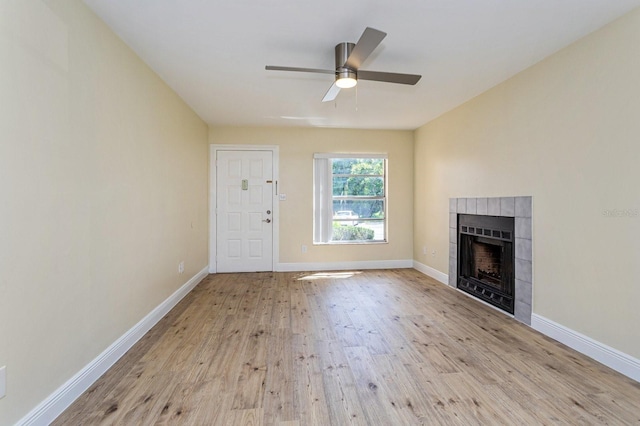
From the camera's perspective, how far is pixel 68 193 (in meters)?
1.69

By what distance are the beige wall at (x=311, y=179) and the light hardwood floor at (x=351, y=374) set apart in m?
1.81

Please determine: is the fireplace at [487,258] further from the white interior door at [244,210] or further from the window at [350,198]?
the white interior door at [244,210]

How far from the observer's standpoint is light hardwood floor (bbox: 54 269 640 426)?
63.9 inches

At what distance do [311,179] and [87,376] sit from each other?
145 inches

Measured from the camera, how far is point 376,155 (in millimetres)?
5078

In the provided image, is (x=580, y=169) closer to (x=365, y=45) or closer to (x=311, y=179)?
(x=365, y=45)

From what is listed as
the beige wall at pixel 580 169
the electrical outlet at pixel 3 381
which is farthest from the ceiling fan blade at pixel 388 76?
the electrical outlet at pixel 3 381

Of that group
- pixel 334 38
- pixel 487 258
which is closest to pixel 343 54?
pixel 334 38

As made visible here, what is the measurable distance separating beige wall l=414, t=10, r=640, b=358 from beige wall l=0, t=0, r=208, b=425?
11.1 feet

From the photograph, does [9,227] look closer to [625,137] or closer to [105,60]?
[105,60]

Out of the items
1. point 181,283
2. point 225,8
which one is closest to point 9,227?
point 225,8

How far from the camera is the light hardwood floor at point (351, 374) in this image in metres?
1.62

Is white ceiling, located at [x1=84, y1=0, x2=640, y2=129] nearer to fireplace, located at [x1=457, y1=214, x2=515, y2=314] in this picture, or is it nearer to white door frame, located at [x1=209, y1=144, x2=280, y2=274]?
white door frame, located at [x1=209, y1=144, x2=280, y2=274]

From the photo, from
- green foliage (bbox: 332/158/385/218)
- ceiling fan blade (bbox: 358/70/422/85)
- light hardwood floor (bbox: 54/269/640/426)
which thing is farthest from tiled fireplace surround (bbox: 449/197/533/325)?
green foliage (bbox: 332/158/385/218)
